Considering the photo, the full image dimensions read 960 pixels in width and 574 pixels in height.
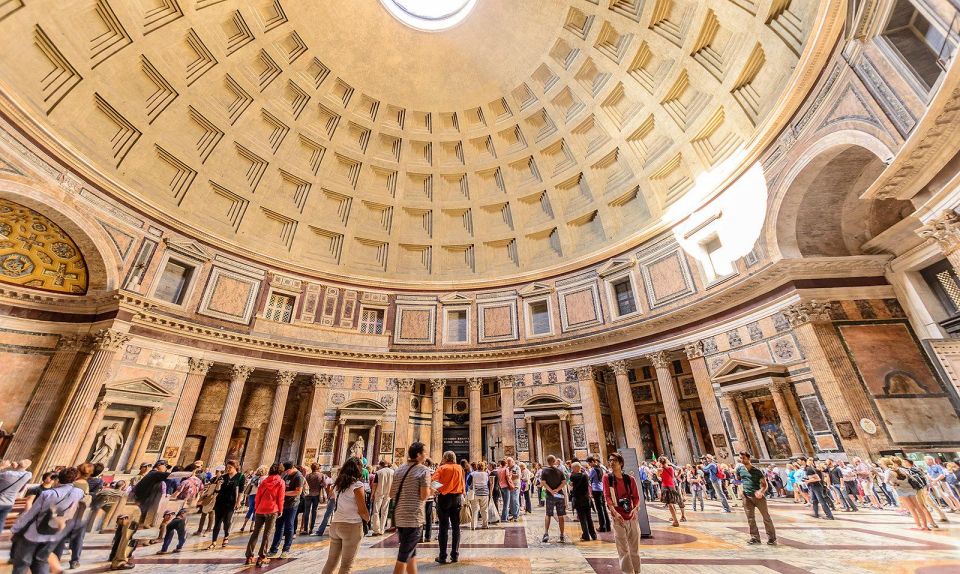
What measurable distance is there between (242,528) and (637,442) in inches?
621

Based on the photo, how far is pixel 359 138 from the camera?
2409cm

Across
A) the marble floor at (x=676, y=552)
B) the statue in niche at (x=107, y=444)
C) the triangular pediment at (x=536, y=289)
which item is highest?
the triangular pediment at (x=536, y=289)

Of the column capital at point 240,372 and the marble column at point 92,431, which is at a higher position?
the column capital at point 240,372

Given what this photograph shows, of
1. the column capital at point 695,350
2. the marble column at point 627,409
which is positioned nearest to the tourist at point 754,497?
the column capital at point 695,350

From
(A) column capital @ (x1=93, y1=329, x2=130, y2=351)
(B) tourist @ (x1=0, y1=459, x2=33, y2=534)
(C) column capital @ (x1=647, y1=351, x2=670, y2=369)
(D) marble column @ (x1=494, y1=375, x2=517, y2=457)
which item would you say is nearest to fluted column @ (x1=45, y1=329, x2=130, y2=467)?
(A) column capital @ (x1=93, y1=329, x2=130, y2=351)

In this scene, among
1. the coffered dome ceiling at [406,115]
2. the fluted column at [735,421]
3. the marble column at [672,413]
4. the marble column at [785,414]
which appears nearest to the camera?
the marble column at [785,414]

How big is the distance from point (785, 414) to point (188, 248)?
27.1m

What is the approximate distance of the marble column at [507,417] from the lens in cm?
1972

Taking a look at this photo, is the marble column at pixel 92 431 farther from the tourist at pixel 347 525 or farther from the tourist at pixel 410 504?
the tourist at pixel 410 504

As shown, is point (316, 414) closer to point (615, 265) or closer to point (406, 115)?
point (615, 265)

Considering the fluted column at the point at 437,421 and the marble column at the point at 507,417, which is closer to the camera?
the marble column at the point at 507,417

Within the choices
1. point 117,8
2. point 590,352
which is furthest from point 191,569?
point 117,8

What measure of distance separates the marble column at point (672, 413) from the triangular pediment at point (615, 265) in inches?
204

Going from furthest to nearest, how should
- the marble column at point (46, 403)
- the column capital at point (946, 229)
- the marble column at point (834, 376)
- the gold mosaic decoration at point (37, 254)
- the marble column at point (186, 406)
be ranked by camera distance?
the marble column at point (186, 406) → the gold mosaic decoration at point (37, 254) → the marble column at point (46, 403) → the marble column at point (834, 376) → the column capital at point (946, 229)
